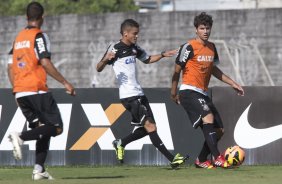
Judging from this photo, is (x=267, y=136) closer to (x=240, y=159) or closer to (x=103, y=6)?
(x=240, y=159)

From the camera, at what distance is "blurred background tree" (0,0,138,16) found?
4047 centimetres

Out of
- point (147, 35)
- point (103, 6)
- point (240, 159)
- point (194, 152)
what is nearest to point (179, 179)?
point (240, 159)

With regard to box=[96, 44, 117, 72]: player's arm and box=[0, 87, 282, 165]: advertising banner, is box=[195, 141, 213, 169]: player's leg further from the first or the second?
box=[96, 44, 117, 72]: player's arm

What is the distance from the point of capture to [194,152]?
1537 cm

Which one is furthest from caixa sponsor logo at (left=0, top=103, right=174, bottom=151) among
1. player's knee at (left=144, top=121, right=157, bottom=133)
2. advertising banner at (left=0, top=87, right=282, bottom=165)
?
player's knee at (left=144, top=121, right=157, bottom=133)

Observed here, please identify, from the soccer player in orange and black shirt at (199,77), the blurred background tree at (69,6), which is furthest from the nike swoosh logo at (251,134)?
the blurred background tree at (69,6)

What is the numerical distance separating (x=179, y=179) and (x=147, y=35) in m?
19.9

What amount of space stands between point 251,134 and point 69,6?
26565 millimetres

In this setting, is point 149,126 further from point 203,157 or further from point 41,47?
point 41,47

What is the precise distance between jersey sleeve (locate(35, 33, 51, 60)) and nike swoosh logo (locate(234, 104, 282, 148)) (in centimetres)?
498

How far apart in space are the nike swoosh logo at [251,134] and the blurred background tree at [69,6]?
83.1 feet

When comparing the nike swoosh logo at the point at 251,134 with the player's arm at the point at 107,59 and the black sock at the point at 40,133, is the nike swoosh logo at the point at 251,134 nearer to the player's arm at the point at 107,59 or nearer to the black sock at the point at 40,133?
the player's arm at the point at 107,59

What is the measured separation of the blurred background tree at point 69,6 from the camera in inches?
1593

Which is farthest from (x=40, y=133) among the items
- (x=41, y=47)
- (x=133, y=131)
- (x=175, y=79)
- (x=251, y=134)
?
(x=251, y=134)
